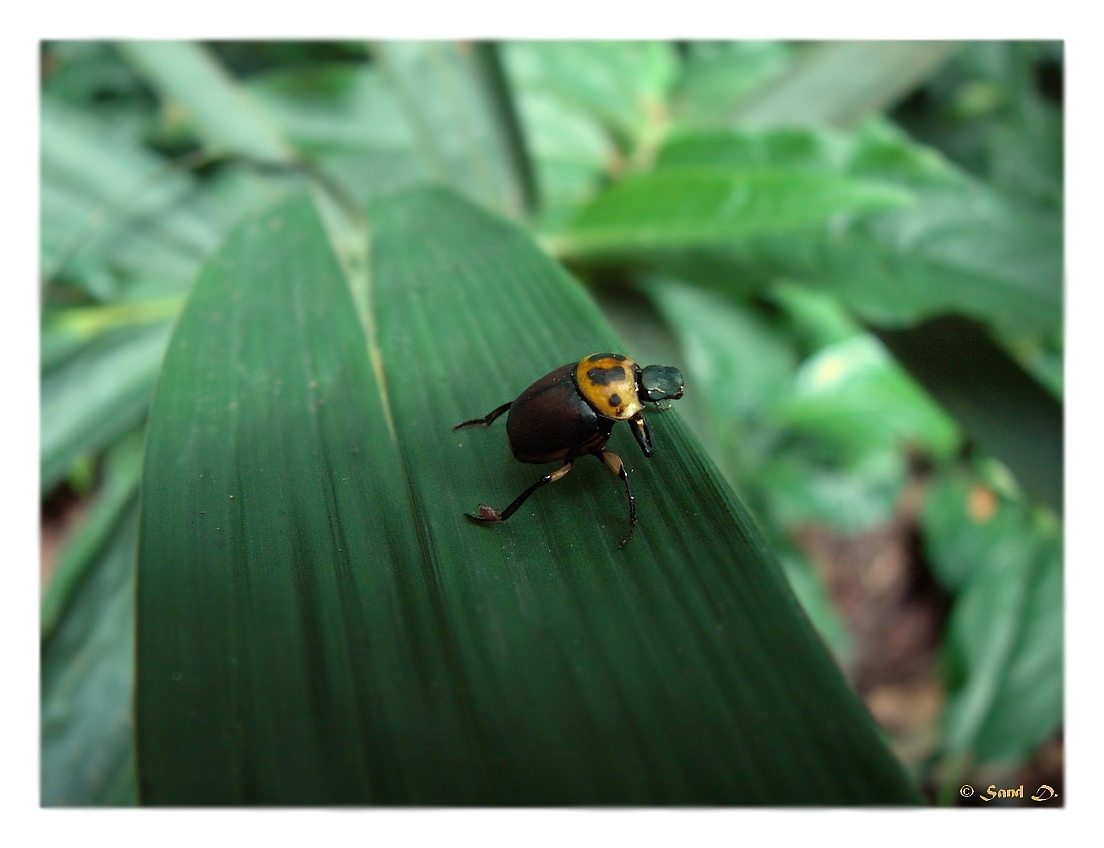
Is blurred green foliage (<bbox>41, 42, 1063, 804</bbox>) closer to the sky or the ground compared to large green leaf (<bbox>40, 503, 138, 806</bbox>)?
closer to the sky

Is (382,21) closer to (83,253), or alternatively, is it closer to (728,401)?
(83,253)

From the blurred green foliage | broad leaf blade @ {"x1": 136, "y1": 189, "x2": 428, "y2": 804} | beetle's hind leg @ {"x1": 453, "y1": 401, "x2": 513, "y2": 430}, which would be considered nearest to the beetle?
beetle's hind leg @ {"x1": 453, "y1": 401, "x2": 513, "y2": 430}

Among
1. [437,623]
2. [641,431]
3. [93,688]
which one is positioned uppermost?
[641,431]

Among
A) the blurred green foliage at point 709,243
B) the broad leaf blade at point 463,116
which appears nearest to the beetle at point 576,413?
the blurred green foliage at point 709,243

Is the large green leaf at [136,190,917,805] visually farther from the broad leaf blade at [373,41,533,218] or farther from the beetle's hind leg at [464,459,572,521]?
the broad leaf blade at [373,41,533,218]

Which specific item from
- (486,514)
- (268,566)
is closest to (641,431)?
(486,514)

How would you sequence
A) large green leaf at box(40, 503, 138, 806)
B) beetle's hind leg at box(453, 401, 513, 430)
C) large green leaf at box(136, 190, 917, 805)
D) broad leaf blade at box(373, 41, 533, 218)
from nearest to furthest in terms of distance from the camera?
large green leaf at box(136, 190, 917, 805) < beetle's hind leg at box(453, 401, 513, 430) < large green leaf at box(40, 503, 138, 806) < broad leaf blade at box(373, 41, 533, 218)

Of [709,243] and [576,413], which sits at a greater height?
[709,243]

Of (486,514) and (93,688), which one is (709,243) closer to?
(486,514)
